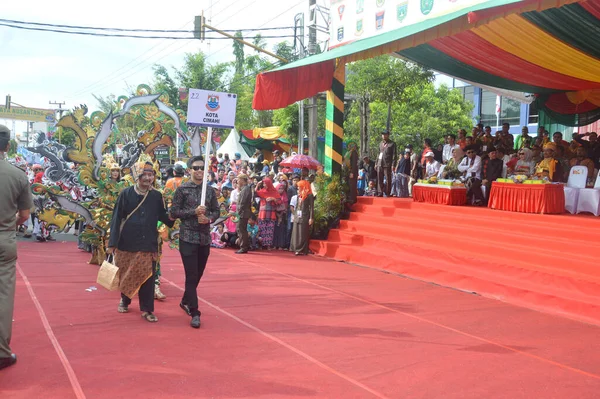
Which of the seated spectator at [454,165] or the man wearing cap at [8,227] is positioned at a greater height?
the seated spectator at [454,165]

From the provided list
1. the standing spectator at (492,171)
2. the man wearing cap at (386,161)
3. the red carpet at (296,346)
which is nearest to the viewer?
the red carpet at (296,346)

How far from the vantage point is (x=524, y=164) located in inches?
464

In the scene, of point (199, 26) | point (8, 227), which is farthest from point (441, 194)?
point (199, 26)

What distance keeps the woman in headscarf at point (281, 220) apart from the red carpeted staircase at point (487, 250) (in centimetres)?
110

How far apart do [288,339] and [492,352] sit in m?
2.04

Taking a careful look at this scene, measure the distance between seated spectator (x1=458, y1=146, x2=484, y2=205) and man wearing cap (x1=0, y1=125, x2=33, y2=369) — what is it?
360 inches

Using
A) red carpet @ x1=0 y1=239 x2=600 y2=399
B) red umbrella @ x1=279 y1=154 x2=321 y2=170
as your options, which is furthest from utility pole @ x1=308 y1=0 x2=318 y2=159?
red carpet @ x1=0 y1=239 x2=600 y2=399

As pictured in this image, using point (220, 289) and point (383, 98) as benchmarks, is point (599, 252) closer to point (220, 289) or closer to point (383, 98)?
point (220, 289)

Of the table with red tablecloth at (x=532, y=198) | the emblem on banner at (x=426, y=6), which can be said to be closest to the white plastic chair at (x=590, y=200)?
the table with red tablecloth at (x=532, y=198)

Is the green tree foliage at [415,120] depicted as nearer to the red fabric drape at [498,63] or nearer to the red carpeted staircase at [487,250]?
the red fabric drape at [498,63]

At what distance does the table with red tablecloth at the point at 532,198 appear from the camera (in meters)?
9.62

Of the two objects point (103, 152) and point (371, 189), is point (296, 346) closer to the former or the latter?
point (103, 152)

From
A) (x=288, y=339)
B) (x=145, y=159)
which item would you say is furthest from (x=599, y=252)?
(x=145, y=159)

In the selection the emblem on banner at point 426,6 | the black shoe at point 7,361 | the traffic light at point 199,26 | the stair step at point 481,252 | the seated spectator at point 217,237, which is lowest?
the black shoe at point 7,361
